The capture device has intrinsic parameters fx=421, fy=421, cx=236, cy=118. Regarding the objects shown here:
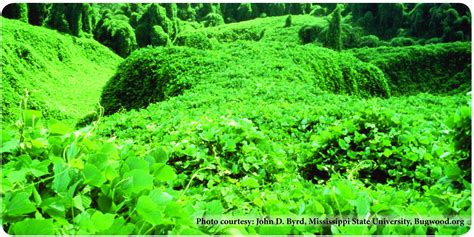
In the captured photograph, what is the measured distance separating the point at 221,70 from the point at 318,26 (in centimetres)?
1619

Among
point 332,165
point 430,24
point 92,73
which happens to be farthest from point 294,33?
point 332,165

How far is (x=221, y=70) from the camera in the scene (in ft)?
34.3

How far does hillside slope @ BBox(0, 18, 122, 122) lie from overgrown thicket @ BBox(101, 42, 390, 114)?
10.3ft

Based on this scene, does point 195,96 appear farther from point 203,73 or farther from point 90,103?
point 90,103

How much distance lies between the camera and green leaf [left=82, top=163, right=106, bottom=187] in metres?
1.07

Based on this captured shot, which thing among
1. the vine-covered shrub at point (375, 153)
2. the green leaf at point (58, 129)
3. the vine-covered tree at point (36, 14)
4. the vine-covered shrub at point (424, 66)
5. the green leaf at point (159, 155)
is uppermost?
the green leaf at point (58, 129)

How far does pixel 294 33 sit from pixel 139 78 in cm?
1841

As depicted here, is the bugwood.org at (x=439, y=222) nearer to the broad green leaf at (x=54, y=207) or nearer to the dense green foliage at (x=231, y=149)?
the dense green foliage at (x=231, y=149)

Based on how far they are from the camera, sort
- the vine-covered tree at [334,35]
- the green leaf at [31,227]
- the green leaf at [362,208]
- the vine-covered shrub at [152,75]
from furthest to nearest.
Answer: the vine-covered tree at [334,35] → the vine-covered shrub at [152,75] → the green leaf at [362,208] → the green leaf at [31,227]

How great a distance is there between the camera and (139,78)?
1140cm

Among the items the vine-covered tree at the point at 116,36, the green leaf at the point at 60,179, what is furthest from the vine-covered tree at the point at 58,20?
the green leaf at the point at 60,179

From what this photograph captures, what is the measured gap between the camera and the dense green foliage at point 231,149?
107 centimetres

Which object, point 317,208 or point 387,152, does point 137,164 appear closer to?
point 317,208

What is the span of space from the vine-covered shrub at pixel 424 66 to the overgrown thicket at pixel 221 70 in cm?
756
